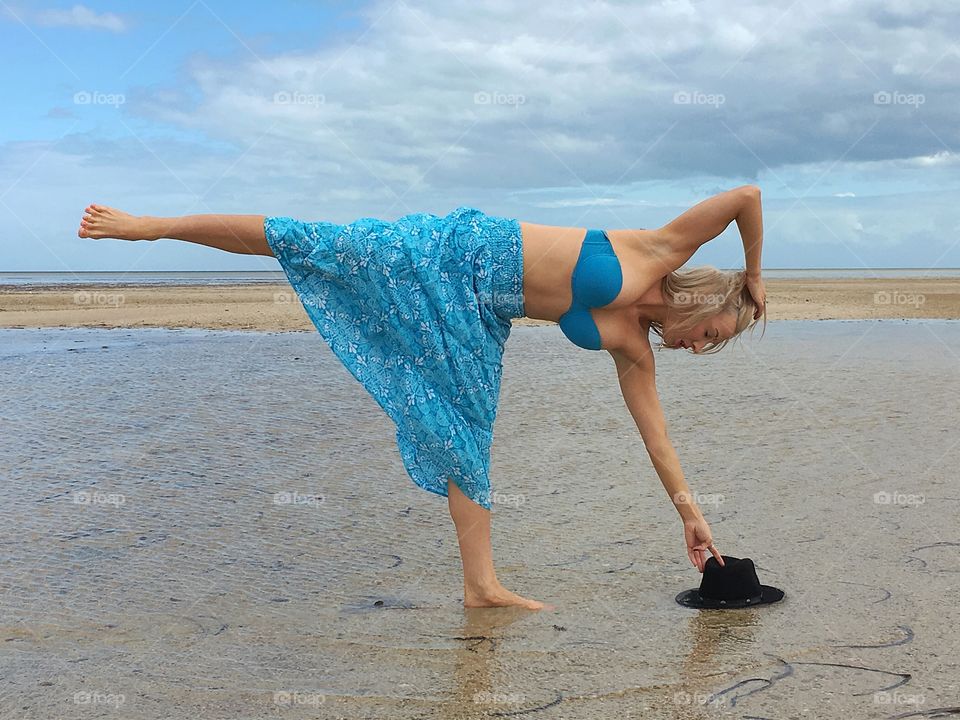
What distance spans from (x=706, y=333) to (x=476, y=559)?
1175mm

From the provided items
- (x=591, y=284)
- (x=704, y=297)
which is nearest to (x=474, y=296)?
(x=591, y=284)

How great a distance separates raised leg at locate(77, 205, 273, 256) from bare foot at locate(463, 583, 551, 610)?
1.50 meters

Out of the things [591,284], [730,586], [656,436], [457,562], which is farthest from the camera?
[457,562]

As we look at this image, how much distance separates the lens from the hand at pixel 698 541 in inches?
141

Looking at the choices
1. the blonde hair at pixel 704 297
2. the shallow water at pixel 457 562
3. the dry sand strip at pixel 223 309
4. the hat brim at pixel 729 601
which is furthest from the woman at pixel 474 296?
the dry sand strip at pixel 223 309

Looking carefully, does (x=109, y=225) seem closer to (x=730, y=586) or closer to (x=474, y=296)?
(x=474, y=296)

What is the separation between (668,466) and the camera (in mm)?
3674

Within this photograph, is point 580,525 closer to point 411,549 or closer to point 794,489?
point 411,549

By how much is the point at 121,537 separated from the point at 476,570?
1.77 metres

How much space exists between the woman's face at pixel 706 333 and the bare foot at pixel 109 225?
189 cm

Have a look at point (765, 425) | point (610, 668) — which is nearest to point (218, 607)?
point (610, 668)

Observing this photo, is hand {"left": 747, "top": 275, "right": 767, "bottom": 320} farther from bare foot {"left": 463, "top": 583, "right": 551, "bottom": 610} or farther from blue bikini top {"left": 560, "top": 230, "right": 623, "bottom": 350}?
bare foot {"left": 463, "top": 583, "right": 551, "bottom": 610}

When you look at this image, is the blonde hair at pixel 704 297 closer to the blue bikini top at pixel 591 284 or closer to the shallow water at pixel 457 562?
the blue bikini top at pixel 591 284

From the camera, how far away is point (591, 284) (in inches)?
133
